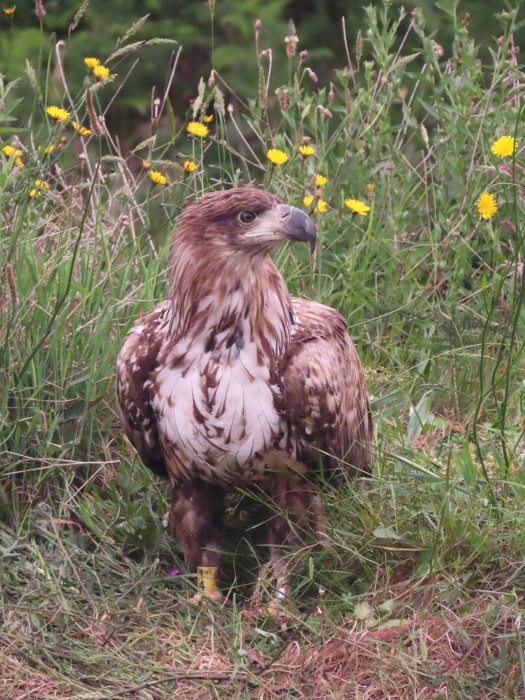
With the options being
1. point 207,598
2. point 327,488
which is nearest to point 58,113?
point 327,488

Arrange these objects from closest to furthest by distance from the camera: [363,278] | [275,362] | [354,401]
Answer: [275,362] < [354,401] < [363,278]

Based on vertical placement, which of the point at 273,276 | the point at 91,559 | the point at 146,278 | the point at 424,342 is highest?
the point at 273,276

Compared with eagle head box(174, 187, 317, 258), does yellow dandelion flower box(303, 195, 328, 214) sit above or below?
below

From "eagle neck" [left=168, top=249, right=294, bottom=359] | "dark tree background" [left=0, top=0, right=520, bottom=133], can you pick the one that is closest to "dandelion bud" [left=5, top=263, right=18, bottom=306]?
"eagle neck" [left=168, top=249, right=294, bottom=359]

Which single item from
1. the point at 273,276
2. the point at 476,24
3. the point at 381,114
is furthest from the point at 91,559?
the point at 476,24

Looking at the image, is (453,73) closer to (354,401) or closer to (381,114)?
(381,114)

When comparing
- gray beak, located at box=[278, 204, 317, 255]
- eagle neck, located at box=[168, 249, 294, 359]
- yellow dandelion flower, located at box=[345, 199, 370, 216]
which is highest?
gray beak, located at box=[278, 204, 317, 255]

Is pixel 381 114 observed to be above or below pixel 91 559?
above

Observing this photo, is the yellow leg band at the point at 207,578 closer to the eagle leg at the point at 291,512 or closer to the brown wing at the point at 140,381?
the eagle leg at the point at 291,512

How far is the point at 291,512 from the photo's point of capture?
122 inches

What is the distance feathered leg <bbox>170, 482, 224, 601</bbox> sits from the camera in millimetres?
3178

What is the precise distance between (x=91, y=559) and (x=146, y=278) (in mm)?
1120

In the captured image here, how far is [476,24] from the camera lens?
652 cm

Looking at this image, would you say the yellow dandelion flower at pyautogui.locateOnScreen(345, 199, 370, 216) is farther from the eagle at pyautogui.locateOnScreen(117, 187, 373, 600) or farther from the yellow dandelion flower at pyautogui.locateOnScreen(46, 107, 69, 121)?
the yellow dandelion flower at pyautogui.locateOnScreen(46, 107, 69, 121)
